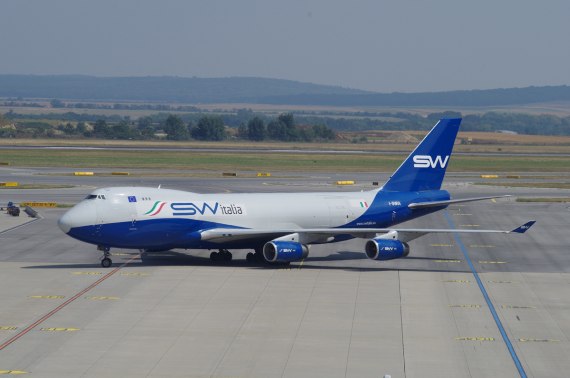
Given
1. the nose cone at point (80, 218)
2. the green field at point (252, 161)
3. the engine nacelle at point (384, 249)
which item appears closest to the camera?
the nose cone at point (80, 218)

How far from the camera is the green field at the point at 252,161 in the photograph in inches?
4963

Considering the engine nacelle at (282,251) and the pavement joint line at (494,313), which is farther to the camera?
the engine nacelle at (282,251)

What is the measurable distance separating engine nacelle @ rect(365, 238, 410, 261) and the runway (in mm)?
820

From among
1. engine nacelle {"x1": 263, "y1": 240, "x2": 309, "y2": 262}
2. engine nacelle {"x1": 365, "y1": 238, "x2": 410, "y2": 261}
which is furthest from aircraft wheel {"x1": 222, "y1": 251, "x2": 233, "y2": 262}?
engine nacelle {"x1": 365, "y1": 238, "x2": 410, "y2": 261}

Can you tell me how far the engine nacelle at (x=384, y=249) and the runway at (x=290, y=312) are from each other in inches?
32.3

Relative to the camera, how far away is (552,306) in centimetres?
4091

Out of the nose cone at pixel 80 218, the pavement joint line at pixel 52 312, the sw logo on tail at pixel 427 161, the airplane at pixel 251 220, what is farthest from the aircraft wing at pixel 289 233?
the sw logo on tail at pixel 427 161

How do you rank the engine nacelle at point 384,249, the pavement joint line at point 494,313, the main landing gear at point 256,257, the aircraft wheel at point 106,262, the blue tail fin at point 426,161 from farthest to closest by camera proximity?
the blue tail fin at point 426,161 < the main landing gear at point 256,257 < the aircraft wheel at point 106,262 < the engine nacelle at point 384,249 < the pavement joint line at point 494,313

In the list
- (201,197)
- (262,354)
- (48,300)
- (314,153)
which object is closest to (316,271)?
(201,197)

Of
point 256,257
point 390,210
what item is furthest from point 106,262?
point 390,210

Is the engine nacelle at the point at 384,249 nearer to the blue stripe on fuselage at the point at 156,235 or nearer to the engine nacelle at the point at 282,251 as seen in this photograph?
the blue stripe on fuselage at the point at 156,235

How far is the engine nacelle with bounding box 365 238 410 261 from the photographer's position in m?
49.6

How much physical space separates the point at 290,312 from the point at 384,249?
11754mm

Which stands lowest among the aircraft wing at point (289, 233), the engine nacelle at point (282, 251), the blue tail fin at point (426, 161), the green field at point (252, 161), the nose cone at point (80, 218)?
the green field at point (252, 161)
